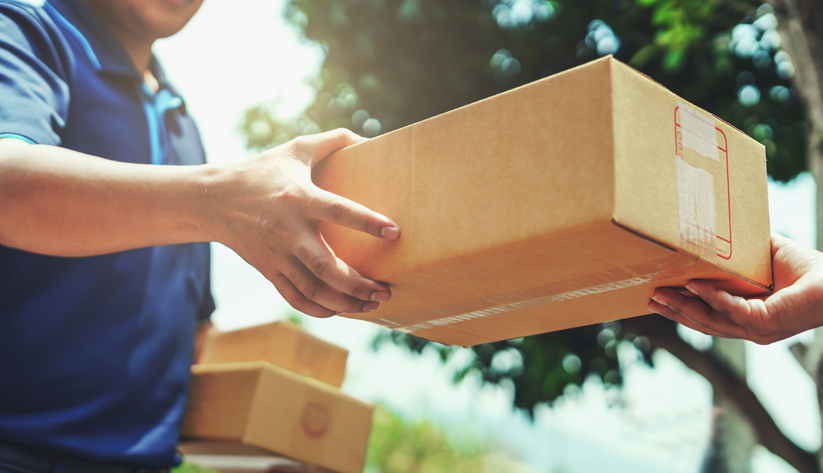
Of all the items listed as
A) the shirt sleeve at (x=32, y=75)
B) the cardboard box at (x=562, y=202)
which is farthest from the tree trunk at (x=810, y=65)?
the shirt sleeve at (x=32, y=75)

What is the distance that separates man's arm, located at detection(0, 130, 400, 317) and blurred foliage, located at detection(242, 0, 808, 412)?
97.6 inches

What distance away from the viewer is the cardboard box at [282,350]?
174 cm

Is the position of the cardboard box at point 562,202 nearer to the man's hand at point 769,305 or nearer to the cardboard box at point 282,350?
the man's hand at point 769,305

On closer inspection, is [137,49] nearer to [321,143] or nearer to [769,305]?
[321,143]

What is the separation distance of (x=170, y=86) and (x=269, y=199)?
→ 3.03 ft

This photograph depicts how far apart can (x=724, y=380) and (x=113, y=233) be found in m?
3.50

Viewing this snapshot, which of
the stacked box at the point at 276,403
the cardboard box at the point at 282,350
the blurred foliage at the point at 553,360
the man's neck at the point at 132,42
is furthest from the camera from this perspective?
the blurred foliage at the point at 553,360

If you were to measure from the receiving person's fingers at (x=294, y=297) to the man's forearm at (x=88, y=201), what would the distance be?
15cm

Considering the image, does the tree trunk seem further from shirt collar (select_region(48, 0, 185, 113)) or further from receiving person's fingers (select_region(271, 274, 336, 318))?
shirt collar (select_region(48, 0, 185, 113))

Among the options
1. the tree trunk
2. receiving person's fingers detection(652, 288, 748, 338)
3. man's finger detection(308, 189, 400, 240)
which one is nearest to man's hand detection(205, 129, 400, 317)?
man's finger detection(308, 189, 400, 240)

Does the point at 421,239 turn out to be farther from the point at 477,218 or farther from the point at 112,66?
the point at 112,66

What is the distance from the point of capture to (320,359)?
1.83 m

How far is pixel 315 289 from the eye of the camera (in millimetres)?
1004

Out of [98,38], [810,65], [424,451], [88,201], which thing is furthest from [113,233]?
[424,451]
